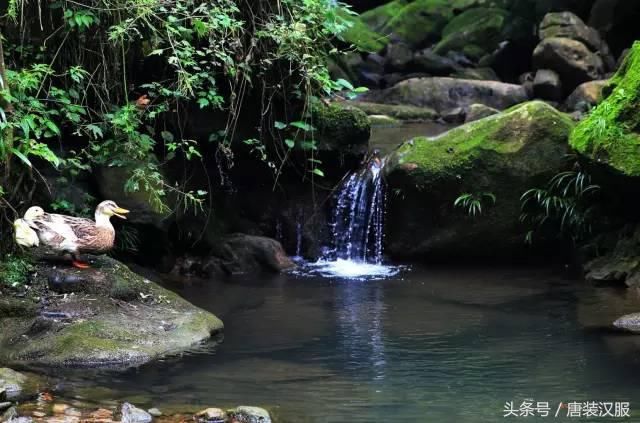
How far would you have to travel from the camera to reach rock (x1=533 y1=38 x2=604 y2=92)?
18.2 metres

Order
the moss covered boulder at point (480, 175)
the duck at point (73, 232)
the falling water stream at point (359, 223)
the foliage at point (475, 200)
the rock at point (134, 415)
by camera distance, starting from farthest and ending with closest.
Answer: the falling water stream at point (359, 223) < the foliage at point (475, 200) < the moss covered boulder at point (480, 175) < the duck at point (73, 232) < the rock at point (134, 415)

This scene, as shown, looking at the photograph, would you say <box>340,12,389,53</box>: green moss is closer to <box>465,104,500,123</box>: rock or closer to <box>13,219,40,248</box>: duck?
<box>465,104,500,123</box>: rock

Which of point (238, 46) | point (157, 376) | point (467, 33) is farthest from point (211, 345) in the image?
point (467, 33)

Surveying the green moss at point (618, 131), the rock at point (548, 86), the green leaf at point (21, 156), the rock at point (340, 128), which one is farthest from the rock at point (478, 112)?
the green leaf at point (21, 156)

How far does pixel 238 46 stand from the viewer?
802 centimetres

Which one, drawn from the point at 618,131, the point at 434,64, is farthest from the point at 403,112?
the point at 618,131

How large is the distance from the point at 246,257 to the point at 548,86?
35.3ft

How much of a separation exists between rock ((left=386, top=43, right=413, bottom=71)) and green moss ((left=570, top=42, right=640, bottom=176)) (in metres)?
13.6

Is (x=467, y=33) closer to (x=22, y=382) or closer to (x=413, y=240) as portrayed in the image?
(x=413, y=240)

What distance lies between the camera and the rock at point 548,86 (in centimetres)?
1798

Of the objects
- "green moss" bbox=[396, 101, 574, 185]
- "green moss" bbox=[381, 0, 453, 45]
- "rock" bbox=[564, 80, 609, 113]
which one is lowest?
"green moss" bbox=[396, 101, 574, 185]

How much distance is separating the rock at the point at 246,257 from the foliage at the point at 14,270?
3041 mm

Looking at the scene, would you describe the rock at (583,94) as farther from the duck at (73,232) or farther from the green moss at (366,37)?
the duck at (73,232)

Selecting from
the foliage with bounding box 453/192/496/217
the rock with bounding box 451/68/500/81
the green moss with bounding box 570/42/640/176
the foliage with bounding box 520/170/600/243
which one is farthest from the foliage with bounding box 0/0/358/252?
the rock with bounding box 451/68/500/81
